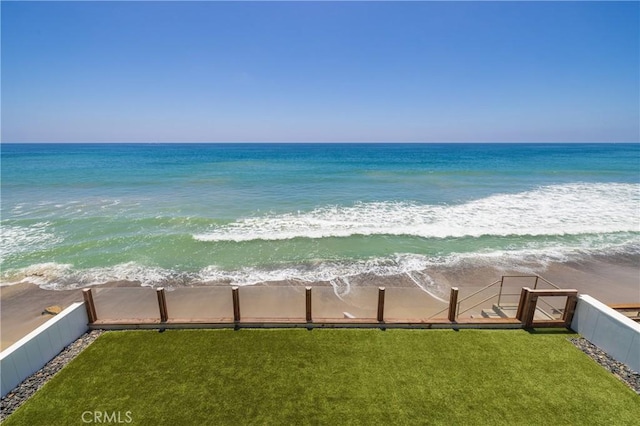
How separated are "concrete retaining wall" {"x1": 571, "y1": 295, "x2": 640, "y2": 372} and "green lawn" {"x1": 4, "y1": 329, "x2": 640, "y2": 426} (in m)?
0.49

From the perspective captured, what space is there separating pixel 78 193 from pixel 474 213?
3510cm

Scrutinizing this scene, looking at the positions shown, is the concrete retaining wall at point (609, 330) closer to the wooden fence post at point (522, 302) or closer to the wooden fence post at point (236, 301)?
the wooden fence post at point (522, 302)

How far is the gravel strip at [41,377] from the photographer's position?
18.1 feet

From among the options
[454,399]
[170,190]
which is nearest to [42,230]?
[170,190]

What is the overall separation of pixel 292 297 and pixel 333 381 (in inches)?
202

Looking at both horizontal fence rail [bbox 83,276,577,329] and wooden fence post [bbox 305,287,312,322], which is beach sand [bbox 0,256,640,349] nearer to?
horizontal fence rail [bbox 83,276,577,329]

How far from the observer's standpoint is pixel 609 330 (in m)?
6.73

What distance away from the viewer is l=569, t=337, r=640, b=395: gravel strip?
6027mm

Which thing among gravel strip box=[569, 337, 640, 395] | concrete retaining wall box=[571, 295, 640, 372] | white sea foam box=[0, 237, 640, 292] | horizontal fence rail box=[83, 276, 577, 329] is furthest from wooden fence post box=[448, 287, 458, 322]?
white sea foam box=[0, 237, 640, 292]

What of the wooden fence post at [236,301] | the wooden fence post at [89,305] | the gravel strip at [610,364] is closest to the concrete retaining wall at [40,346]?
the wooden fence post at [89,305]

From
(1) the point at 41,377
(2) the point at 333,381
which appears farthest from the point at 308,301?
(1) the point at 41,377

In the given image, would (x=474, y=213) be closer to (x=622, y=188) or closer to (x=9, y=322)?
(x=622, y=188)

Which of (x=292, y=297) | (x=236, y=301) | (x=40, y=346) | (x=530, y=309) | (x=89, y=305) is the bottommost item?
(x=292, y=297)

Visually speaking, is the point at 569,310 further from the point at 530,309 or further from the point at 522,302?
the point at 522,302
